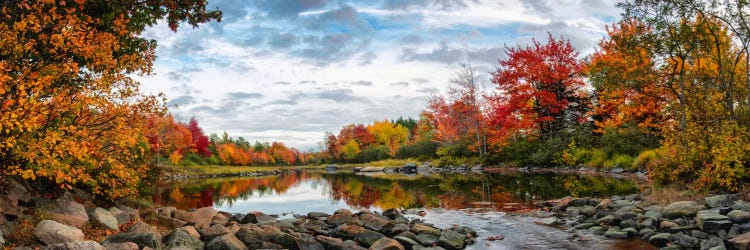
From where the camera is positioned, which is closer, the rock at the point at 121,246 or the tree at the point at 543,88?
the rock at the point at 121,246

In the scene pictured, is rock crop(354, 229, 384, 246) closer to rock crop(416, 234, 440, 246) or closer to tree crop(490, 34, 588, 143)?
rock crop(416, 234, 440, 246)

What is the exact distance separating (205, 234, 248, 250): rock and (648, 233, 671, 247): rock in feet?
24.9

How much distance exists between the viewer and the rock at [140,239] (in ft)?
25.4

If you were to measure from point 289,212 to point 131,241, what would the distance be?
10.00 m

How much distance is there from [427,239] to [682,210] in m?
5.74

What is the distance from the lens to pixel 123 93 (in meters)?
9.20

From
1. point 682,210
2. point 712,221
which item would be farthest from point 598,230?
point 712,221

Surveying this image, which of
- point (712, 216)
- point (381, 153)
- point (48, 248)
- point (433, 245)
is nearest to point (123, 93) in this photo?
point (48, 248)

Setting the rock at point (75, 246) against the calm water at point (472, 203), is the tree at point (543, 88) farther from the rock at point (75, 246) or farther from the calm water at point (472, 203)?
the rock at point (75, 246)

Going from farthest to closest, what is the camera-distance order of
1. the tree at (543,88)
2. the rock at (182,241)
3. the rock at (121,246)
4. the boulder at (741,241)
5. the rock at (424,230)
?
the tree at (543,88), the rock at (424,230), the rock at (182,241), the boulder at (741,241), the rock at (121,246)

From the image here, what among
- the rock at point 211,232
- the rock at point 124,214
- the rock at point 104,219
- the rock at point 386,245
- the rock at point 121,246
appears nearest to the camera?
the rock at point 121,246

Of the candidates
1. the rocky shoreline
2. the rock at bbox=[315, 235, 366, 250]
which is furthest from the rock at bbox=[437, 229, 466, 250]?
the rocky shoreline

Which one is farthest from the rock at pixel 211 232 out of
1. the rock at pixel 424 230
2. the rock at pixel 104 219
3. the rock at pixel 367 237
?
the rock at pixel 424 230

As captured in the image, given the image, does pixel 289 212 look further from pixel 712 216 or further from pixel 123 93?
pixel 712 216
